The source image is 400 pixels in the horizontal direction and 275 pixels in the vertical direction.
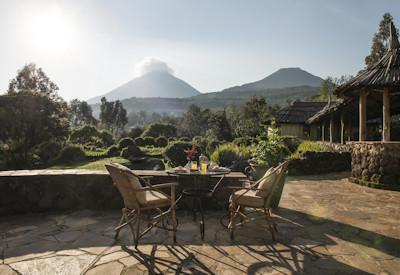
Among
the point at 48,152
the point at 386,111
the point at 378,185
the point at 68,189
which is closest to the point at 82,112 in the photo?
the point at 48,152

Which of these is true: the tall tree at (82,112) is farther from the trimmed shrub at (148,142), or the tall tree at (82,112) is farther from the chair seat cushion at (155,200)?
the chair seat cushion at (155,200)

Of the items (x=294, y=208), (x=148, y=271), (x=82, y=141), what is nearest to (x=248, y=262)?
(x=148, y=271)

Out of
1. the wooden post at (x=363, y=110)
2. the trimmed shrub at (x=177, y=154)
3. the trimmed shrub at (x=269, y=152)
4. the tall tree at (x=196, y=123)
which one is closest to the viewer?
the trimmed shrub at (x=269, y=152)

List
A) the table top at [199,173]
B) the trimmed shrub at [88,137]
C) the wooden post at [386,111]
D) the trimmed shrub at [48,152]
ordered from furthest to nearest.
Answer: the trimmed shrub at [88,137] → the trimmed shrub at [48,152] → the wooden post at [386,111] → the table top at [199,173]

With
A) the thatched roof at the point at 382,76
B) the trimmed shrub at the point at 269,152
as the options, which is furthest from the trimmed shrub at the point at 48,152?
the thatched roof at the point at 382,76

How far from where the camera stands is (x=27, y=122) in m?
20.2

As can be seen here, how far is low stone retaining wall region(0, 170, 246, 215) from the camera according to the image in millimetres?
4469

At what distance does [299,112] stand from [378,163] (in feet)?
57.2

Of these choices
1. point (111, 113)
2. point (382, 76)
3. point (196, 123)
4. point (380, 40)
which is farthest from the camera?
point (111, 113)

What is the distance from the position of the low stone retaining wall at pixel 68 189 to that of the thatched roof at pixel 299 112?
65.5 ft

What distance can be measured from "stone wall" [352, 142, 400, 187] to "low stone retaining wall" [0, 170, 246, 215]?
15.9ft

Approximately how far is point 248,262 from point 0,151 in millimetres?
23511

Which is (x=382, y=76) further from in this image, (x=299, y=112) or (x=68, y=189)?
(x=299, y=112)

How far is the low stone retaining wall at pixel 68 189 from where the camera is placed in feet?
14.7
